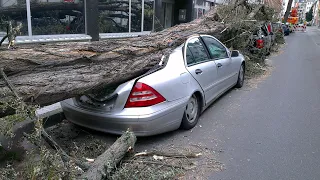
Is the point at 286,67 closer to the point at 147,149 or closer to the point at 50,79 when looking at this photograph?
the point at 147,149

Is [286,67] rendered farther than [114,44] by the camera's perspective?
Yes

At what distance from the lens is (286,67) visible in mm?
10945

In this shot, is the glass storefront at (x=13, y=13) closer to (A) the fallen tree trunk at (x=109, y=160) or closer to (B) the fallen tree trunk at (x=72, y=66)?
(B) the fallen tree trunk at (x=72, y=66)

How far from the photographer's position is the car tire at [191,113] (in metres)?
4.49

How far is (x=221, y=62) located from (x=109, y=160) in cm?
339

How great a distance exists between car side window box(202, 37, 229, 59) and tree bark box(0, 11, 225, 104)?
71 centimetres

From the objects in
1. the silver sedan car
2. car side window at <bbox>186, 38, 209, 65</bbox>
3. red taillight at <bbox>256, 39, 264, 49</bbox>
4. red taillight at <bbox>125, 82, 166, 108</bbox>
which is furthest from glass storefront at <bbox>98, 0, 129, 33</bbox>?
red taillight at <bbox>125, 82, 166, 108</bbox>

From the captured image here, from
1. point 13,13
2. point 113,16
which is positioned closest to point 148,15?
point 113,16

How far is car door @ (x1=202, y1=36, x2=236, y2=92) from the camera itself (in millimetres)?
5552

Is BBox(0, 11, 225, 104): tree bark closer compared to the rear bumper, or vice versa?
BBox(0, 11, 225, 104): tree bark

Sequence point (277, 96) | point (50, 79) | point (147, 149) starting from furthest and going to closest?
1. point (277, 96)
2. point (147, 149)
3. point (50, 79)

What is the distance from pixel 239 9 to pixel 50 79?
29.4ft

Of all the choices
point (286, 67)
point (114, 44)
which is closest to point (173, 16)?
point (286, 67)

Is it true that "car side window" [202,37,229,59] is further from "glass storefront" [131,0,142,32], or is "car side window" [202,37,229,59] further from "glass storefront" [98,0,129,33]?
"glass storefront" [131,0,142,32]
